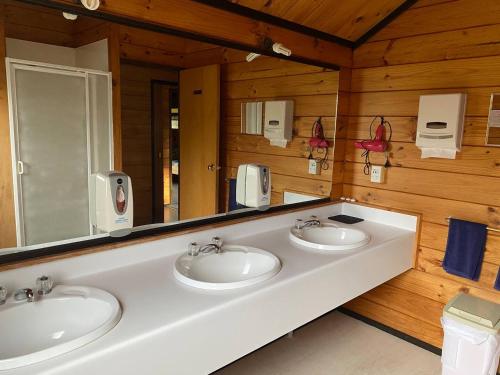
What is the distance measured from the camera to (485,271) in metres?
2.16

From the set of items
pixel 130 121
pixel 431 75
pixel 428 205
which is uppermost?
pixel 431 75

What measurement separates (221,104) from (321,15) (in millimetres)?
732

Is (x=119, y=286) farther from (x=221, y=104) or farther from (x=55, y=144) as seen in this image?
(x=221, y=104)

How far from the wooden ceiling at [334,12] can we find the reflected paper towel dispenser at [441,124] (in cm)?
57

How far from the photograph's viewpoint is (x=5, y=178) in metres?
1.43

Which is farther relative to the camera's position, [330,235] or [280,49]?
[330,235]

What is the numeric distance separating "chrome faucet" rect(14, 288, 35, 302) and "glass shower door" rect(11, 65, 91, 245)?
0.79 feet

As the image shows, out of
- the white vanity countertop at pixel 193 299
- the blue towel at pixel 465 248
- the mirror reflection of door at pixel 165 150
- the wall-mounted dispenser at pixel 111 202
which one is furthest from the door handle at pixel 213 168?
the blue towel at pixel 465 248

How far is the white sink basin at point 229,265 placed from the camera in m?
1.65

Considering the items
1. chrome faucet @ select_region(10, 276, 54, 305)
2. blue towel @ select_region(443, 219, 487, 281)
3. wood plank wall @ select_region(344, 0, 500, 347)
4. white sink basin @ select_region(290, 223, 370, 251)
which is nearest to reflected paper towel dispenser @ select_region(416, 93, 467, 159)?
wood plank wall @ select_region(344, 0, 500, 347)

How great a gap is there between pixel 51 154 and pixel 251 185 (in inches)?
39.8

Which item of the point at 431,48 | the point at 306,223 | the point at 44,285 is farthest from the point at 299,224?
the point at 44,285

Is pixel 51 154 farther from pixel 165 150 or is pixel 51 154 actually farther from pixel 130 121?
pixel 165 150

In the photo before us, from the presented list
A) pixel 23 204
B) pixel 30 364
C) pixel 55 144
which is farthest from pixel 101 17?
pixel 30 364
